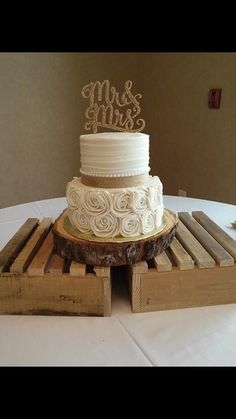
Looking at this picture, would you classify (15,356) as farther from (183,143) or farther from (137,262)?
(183,143)

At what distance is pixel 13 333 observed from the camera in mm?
1136

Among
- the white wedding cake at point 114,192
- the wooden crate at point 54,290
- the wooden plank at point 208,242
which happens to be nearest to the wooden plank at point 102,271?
the wooden crate at point 54,290

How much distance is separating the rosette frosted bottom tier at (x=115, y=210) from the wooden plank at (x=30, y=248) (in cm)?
22

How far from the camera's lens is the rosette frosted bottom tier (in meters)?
1.27

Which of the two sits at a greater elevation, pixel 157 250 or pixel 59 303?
pixel 157 250

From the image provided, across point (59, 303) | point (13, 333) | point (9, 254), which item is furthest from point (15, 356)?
point (9, 254)

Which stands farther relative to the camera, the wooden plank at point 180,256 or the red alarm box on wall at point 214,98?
the red alarm box on wall at point 214,98

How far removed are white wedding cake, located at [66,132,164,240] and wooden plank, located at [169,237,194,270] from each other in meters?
0.10

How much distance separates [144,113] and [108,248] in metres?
3.12

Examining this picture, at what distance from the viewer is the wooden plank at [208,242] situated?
4.24 feet

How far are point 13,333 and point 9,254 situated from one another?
1.11ft

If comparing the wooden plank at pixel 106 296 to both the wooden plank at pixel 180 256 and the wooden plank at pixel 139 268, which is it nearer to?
the wooden plank at pixel 139 268

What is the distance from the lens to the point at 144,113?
4.09 meters

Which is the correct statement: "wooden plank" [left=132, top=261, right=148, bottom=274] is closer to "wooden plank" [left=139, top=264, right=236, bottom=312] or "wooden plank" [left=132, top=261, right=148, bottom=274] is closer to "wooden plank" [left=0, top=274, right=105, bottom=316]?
"wooden plank" [left=139, top=264, right=236, bottom=312]
